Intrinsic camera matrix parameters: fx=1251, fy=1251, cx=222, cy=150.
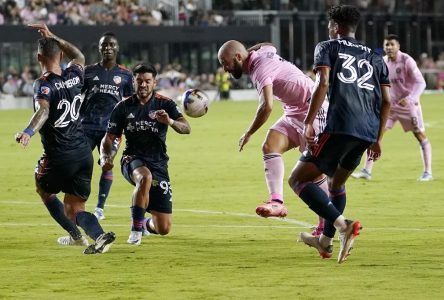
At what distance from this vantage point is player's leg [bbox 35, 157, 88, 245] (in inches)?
477

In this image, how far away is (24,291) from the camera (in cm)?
970

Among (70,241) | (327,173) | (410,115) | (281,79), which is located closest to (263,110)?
(281,79)

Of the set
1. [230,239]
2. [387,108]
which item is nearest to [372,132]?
[387,108]

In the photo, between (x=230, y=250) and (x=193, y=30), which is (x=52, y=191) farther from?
(x=193, y=30)

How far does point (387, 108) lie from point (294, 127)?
168 cm

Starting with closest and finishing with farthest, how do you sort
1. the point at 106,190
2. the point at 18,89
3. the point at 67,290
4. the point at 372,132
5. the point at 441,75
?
the point at 67,290 → the point at 372,132 → the point at 106,190 → the point at 18,89 → the point at 441,75

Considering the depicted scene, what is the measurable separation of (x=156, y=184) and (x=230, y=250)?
1.16 meters

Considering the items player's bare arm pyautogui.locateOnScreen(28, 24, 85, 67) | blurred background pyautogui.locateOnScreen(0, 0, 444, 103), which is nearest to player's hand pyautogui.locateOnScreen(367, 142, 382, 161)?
player's bare arm pyautogui.locateOnScreen(28, 24, 85, 67)

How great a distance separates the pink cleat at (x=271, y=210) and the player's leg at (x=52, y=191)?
72.6 inches

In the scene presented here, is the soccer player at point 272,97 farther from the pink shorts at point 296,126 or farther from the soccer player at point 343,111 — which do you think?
the soccer player at point 343,111

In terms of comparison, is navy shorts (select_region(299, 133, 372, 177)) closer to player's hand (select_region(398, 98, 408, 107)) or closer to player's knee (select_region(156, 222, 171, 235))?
player's knee (select_region(156, 222, 171, 235))

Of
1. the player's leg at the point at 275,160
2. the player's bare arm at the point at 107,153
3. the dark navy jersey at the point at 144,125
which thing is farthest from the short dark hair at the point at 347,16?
the player's bare arm at the point at 107,153

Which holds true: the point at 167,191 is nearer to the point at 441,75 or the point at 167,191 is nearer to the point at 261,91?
the point at 261,91

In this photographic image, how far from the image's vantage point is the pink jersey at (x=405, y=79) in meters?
20.1
